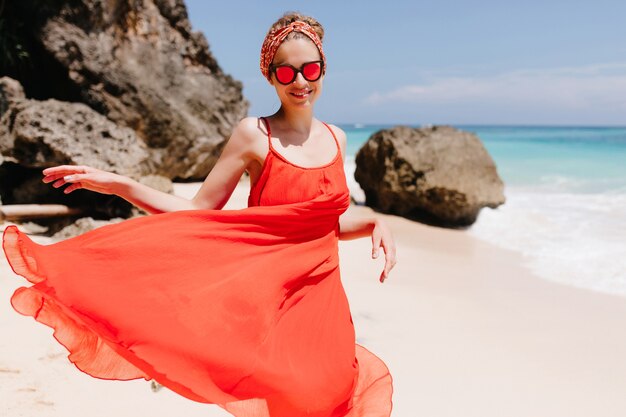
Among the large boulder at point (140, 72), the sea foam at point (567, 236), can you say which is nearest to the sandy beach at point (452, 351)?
the sea foam at point (567, 236)

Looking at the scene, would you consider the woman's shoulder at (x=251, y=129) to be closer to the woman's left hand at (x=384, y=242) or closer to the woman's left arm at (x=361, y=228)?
the woman's left arm at (x=361, y=228)

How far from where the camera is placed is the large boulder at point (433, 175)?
348 inches

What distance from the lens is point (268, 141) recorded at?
2025 mm

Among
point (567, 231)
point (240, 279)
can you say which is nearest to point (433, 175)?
point (567, 231)

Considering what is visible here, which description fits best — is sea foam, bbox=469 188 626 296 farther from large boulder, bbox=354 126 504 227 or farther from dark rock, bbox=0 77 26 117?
dark rock, bbox=0 77 26 117

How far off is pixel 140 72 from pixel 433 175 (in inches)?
192

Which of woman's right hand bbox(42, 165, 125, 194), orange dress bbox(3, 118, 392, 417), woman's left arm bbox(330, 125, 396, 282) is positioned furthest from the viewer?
woman's left arm bbox(330, 125, 396, 282)

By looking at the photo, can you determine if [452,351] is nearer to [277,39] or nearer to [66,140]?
[277,39]

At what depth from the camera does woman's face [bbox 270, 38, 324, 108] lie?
2.05 meters

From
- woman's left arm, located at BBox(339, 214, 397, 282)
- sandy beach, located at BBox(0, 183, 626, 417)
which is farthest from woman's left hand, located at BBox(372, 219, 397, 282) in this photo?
sandy beach, located at BBox(0, 183, 626, 417)

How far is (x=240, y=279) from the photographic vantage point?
1.82 m

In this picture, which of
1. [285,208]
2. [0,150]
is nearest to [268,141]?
[285,208]

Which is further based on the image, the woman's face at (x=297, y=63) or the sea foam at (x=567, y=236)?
the sea foam at (x=567, y=236)

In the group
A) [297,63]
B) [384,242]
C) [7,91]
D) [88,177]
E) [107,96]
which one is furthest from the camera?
[107,96]
